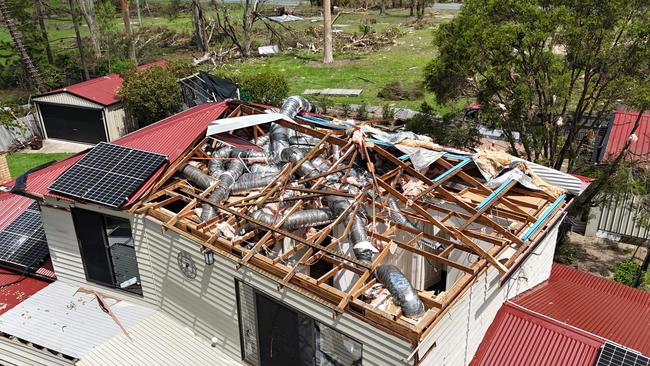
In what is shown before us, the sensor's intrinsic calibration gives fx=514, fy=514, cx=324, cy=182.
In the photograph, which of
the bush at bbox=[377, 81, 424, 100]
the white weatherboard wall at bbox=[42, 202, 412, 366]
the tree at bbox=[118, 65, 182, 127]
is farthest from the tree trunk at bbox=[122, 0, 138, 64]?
the white weatherboard wall at bbox=[42, 202, 412, 366]

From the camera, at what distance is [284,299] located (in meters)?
10.2

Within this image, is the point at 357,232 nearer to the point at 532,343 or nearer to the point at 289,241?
the point at 289,241

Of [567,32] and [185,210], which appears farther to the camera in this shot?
[567,32]

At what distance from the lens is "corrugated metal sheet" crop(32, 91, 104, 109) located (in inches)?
1316

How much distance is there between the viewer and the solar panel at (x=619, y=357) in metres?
10.2

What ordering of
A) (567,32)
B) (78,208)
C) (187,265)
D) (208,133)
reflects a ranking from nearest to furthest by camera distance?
(187,265) < (78,208) < (208,133) < (567,32)

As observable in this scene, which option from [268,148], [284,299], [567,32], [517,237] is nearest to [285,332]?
[284,299]

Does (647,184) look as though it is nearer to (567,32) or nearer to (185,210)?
(567,32)

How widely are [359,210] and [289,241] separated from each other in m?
1.85

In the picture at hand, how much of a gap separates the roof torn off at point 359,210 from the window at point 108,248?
1368 mm

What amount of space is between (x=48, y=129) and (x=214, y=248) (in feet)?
99.9

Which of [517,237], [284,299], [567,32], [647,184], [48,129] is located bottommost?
[48,129]

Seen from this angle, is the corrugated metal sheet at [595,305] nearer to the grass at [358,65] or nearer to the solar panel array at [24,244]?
the solar panel array at [24,244]

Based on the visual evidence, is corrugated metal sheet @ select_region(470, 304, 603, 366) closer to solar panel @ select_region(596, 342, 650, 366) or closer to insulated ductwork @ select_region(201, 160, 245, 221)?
solar panel @ select_region(596, 342, 650, 366)
